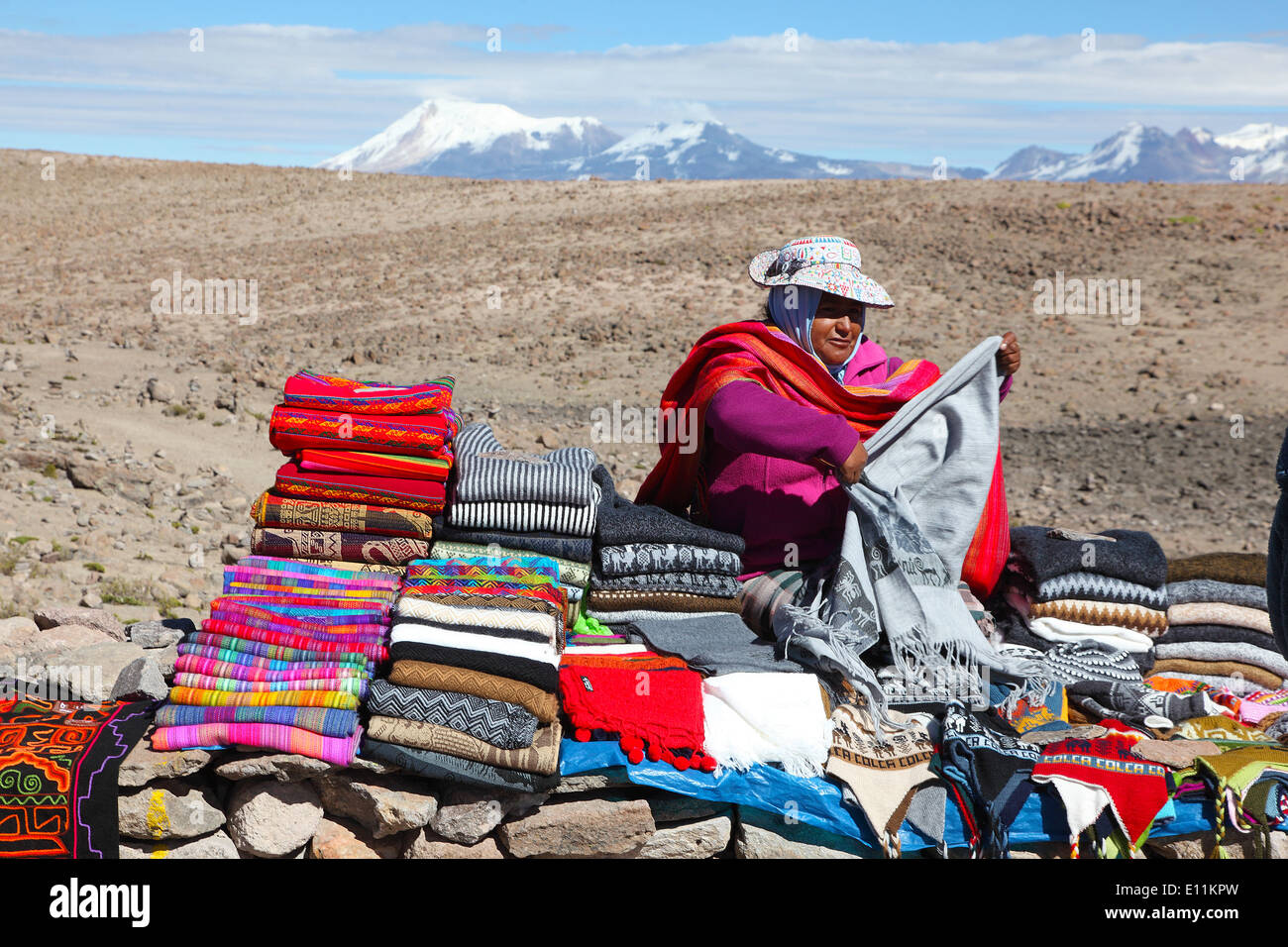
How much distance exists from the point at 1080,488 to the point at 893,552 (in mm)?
8764

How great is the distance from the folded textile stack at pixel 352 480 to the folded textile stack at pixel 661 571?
2.19 feet

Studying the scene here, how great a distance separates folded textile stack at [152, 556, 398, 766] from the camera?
11.2 ft

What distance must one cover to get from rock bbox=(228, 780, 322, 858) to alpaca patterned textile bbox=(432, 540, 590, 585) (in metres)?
0.97

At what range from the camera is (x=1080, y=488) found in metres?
12.0

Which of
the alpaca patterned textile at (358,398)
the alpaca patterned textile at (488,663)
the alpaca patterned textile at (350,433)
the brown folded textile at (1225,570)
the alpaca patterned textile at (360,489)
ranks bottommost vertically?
the alpaca patterned textile at (488,663)

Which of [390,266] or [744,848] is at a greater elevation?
[390,266]

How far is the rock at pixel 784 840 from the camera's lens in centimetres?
361

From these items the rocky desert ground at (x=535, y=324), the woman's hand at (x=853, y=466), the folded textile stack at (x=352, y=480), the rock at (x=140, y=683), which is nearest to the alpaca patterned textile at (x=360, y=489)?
the folded textile stack at (x=352, y=480)

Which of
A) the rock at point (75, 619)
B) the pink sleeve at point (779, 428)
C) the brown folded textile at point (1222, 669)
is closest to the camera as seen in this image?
the pink sleeve at point (779, 428)

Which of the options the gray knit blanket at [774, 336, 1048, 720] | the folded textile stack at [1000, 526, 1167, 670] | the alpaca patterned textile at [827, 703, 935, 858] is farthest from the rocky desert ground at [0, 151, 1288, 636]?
the folded textile stack at [1000, 526, 1167, 670]

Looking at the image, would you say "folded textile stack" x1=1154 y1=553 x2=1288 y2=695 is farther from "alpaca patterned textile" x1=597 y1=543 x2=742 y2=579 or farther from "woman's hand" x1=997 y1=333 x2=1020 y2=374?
"alpaca patterned textile" x1=597 y1=543 x2=742 y2=579

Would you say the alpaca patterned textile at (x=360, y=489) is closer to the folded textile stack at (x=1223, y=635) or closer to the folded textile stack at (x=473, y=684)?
the folded textile stack at (x=473, y=684)
